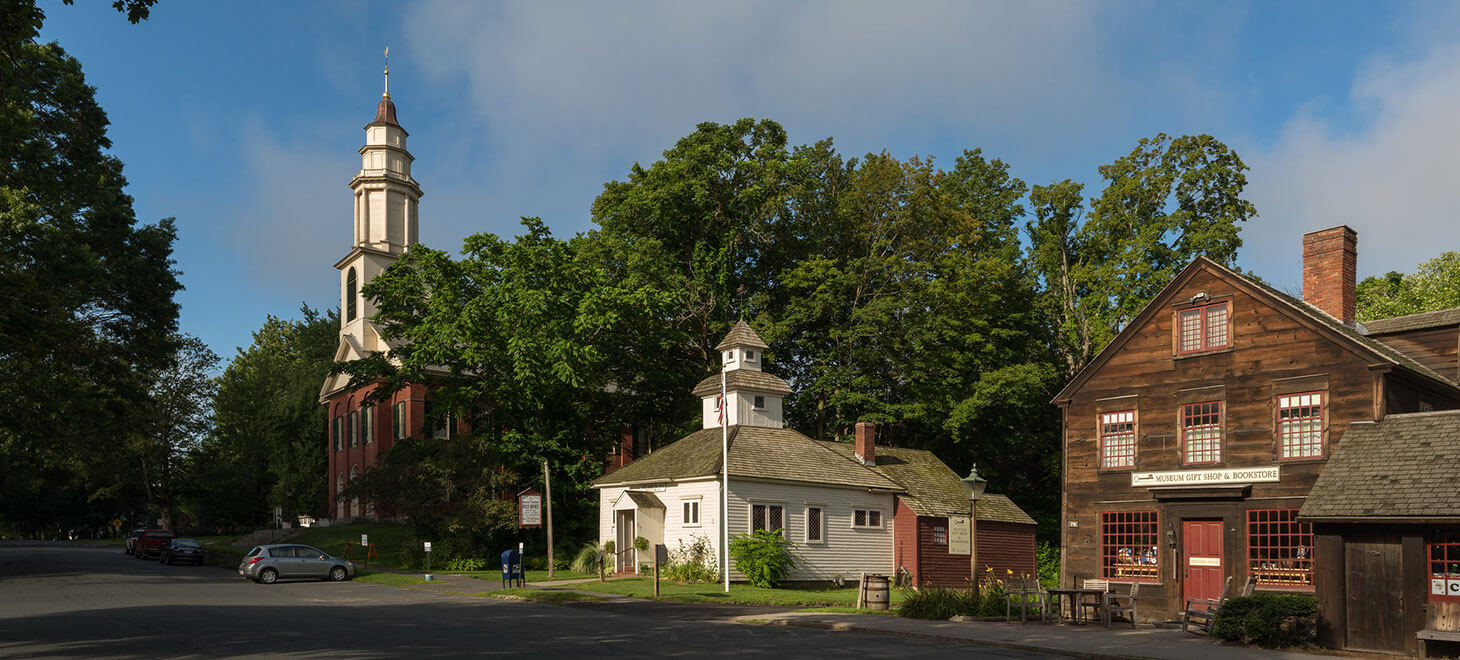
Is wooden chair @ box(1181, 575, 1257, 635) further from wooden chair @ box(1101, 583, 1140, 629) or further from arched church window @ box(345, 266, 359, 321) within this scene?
arched church window @ box(345, 266, 359, 321)

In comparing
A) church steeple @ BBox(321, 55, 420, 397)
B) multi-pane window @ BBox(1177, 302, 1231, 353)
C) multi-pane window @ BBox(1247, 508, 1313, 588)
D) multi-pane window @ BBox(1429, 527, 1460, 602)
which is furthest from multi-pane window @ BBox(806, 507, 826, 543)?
church steeple @ BBox(321, 55, 420, 397)

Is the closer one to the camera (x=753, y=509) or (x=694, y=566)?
(x=694, y=566)

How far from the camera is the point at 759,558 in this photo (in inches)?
1363

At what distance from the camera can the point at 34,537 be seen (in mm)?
121250

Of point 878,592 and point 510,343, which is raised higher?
point 510,343

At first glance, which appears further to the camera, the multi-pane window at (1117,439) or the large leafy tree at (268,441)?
the large leafy tree at (268,441)

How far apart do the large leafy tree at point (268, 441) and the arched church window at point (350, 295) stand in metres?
9.27

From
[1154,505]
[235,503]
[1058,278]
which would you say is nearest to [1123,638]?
[1154,505]

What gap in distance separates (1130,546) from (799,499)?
12.4 metres

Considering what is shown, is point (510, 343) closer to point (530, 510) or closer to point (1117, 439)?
point (530, 510)

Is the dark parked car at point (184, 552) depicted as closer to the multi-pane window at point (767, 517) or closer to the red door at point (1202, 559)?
the multi-pane window at point (767, 517)

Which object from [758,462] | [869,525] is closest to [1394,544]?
[758,462]

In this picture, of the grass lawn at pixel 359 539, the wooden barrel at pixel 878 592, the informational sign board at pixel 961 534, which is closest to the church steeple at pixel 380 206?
the grass lawn at pixel 359 539

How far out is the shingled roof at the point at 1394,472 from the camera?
20062 millimetres
